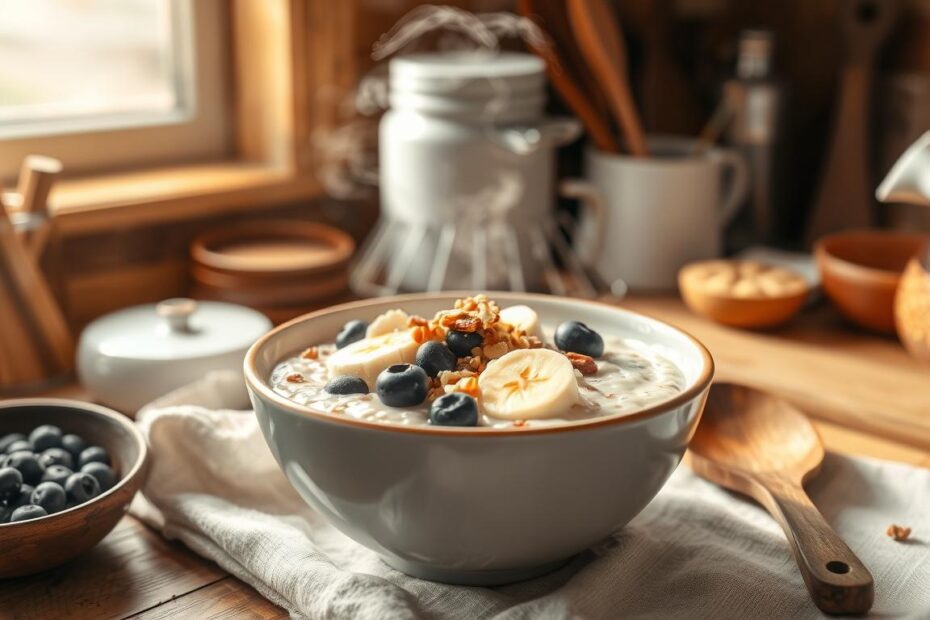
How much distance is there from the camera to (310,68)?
1379 millimetres

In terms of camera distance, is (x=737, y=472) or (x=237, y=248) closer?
(x=737, y=472)

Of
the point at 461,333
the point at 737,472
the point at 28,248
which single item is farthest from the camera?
the point at 28,248

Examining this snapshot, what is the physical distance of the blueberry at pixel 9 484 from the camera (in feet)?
2.56

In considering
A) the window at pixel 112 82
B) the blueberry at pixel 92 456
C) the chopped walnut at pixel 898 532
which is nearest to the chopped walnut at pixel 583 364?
the chopped walnut at pixel 898 532

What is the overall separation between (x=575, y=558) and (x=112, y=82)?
88cm

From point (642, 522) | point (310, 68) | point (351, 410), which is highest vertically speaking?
point (310, 68)

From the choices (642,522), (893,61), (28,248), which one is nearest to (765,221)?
(893,61)

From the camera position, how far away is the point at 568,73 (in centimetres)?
143

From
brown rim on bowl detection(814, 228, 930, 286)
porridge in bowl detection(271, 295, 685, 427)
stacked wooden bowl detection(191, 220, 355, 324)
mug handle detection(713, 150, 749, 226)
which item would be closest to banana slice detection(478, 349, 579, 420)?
porridge in bowl detection(271, 295, 685, 427)

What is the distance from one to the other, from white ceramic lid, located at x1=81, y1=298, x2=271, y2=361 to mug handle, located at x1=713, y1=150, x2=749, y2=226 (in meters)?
0.63

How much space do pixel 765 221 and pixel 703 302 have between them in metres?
0.31

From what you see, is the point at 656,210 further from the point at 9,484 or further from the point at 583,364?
the point at 9,484

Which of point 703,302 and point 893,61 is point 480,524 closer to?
point 703,302

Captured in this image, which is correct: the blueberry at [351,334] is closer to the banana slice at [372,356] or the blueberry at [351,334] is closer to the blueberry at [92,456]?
the banana slice at [372,356]
